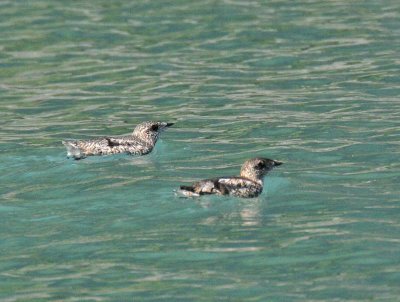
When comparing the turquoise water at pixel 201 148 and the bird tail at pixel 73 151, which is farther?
the bird tail at pixel 73 151

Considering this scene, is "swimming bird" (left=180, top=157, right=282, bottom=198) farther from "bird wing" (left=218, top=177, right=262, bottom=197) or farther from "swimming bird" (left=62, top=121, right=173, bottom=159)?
"swimming bird" (left=62, top=121, right=173, bottom=159)

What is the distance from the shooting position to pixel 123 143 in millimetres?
21125

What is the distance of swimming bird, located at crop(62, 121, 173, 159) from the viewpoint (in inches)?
806

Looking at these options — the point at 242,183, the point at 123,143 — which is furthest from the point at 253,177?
the point at 123,143

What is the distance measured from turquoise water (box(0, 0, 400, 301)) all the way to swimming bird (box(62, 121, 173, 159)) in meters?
0.17

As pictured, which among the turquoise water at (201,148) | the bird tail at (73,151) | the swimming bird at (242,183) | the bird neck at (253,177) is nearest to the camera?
the turquoise water at (201,148)

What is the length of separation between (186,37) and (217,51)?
145 centimetres

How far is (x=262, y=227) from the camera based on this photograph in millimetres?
16719

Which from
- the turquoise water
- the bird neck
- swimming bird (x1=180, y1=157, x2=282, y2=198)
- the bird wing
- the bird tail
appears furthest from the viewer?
the bird tail

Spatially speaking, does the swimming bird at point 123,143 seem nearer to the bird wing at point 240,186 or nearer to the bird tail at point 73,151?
the bird tail at point 73,151

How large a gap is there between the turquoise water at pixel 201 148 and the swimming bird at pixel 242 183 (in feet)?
0.43

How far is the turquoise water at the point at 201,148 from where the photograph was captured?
1534cm

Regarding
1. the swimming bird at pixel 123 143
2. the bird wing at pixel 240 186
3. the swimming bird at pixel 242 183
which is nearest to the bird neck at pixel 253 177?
the swimming bird at pixel 242 183

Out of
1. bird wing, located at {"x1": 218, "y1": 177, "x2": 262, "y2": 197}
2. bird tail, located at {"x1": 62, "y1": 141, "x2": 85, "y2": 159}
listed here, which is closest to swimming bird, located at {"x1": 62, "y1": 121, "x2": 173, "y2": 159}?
bird tail, located at {"x1": 62, "y1": 141, "x2": 85, "y2": 159}
